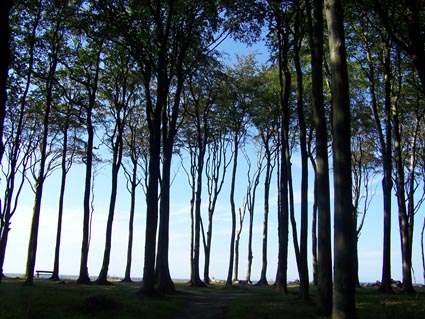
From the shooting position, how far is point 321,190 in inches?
522

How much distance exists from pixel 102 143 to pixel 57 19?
11235mm

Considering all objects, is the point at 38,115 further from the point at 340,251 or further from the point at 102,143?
the point at 340,251

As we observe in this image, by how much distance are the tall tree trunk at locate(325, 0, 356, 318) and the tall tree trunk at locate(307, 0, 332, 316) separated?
357cm

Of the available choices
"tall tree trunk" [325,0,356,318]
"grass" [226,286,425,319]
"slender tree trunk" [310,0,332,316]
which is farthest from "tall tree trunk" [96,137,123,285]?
"tall tree trunk" [325,0,356,318]

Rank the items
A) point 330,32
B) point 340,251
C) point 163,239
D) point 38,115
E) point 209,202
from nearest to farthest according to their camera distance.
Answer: point 340,251 < point 330,32 < point 163,239 < point 38,115 < point 209,202

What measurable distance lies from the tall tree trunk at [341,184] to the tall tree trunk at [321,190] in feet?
11.7

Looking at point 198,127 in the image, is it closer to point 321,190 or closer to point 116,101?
point 116,101

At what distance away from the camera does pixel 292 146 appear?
34281 mm

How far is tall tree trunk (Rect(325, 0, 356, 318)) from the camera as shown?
349 inches

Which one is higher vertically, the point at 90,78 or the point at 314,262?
the point at 90,78

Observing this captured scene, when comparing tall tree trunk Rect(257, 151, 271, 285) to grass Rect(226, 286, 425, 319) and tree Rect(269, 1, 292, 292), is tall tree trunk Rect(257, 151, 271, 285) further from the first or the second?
grass Rect(226, 286, 425, 319)

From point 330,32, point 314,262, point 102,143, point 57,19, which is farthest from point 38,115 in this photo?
point 330,32

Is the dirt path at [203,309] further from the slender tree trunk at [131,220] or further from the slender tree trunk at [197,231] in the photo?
the slender tree trunk at [131,220]

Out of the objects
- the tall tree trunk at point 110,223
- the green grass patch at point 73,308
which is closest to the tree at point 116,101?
the tall tree trunk at point 110,223
